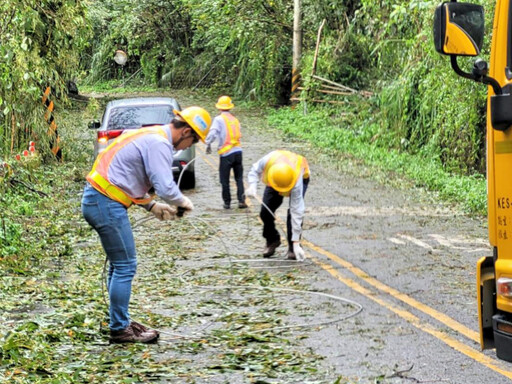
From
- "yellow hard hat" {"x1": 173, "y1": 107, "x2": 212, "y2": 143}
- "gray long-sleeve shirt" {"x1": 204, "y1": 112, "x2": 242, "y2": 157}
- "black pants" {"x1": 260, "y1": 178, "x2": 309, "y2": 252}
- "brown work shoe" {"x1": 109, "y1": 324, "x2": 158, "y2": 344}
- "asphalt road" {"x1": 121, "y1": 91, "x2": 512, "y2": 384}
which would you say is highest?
"yellow hard hat" {"x1": 173, "y1": 107, "x2": 212, "y2": 143}

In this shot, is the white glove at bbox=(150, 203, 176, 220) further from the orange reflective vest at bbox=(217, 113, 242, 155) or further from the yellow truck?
the orange reflective vest at bbox=(217, 113, 242, 155)

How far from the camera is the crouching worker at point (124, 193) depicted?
777cm

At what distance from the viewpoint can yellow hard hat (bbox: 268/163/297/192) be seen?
437 inches

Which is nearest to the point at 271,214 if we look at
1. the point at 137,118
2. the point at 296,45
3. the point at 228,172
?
the point at 228,172

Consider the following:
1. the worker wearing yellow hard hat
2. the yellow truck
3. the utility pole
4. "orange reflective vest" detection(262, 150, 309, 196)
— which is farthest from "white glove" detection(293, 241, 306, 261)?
the utility pole

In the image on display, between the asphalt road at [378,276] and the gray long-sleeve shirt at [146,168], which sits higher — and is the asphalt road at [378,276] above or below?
below

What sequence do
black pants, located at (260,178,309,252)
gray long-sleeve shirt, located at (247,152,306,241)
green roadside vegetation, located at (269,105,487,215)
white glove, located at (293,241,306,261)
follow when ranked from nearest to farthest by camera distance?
gray long-sleeve shirt, located at (247,152,306,241), white glove, located at (293,241,306,261), black pants, located at (260,178,309,252), green roadside vegetation, located at (269,105,487,215)

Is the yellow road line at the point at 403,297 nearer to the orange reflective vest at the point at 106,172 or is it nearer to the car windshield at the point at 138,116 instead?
the orange reflective vest at the point at 106,172

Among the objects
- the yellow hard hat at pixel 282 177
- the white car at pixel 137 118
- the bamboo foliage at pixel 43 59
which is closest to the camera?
the yellow hard hat at pixel 282 177

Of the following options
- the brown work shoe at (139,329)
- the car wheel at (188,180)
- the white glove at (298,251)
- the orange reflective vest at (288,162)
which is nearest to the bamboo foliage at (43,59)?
the car wheel at (188,180)

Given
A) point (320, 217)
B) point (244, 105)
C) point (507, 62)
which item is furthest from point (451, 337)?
point (244, 105)

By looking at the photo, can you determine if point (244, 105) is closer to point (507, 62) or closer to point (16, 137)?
point (16, 137)

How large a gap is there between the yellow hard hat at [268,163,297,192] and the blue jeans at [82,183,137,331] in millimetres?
3498

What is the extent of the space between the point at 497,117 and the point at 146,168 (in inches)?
125
